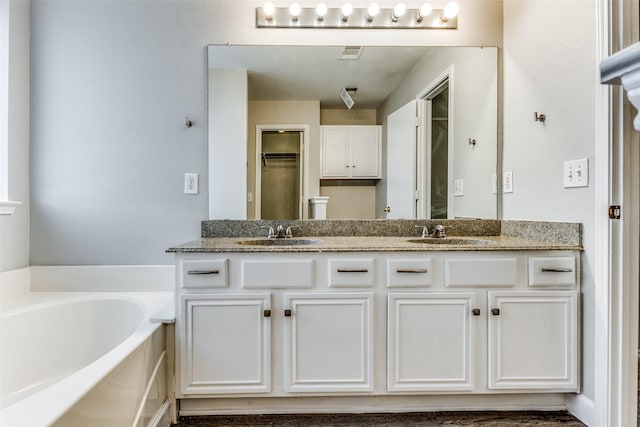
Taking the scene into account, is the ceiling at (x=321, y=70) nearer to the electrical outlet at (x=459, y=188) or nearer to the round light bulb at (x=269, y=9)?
the round light bulb at (x=269, y=9)

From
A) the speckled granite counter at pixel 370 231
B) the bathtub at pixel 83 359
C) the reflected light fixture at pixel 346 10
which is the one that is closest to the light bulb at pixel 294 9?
the reflected light fixture at pixel 346 10

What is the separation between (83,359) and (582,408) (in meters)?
2.29

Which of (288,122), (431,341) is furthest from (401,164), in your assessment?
(431,341)

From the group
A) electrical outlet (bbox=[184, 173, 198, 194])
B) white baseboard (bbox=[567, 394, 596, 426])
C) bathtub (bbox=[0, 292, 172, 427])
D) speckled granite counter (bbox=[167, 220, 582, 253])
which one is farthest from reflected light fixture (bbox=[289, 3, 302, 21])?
white baseboard (bbox=[567, 394, 596, 426])

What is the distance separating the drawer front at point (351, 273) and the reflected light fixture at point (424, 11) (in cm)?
148

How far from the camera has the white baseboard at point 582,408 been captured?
1638 mm

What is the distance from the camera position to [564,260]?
1.69 metres

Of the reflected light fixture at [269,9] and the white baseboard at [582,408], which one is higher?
the reflected light fixture at [269,9]

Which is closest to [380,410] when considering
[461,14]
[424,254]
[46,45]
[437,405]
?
[437,405]

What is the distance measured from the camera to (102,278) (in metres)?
2.17

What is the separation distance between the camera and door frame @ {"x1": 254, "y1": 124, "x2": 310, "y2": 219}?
7.32ft

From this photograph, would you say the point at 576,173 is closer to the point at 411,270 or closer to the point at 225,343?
the point at 411,270

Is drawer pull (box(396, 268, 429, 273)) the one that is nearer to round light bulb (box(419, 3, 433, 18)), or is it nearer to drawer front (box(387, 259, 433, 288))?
drawer front (box(387, 259, 433, 288))

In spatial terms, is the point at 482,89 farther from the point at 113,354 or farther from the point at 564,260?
the point at 113,354
